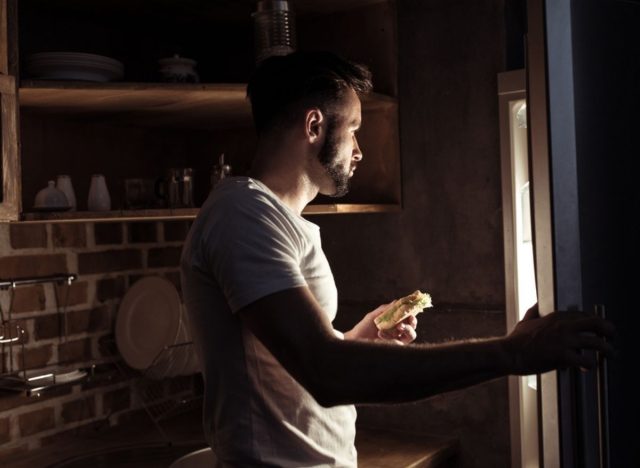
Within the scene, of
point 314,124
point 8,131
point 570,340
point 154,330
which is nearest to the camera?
point 570,340

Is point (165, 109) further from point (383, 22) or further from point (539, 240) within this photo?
point (539, 240)

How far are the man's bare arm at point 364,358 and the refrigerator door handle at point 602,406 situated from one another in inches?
3.5

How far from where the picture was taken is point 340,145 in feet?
4.97

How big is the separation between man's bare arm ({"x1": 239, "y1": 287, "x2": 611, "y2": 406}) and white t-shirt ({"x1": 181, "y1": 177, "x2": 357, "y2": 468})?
0.08m

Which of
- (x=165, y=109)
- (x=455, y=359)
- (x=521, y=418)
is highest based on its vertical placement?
(x=165, y=109)

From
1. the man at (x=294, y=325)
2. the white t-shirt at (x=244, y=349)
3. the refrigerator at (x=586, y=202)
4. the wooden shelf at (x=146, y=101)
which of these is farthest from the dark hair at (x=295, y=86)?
the refrigerator at (x=586, y=202)

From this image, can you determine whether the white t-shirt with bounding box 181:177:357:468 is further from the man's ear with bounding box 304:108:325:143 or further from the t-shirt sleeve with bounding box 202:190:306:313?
the man's ear with bounding box 304:108:325:143

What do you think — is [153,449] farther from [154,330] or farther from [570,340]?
[570,340]

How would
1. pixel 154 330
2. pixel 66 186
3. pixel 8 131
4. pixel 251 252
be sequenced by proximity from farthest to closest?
pixel 154 330 < pixel 66 186 < pixel 8 131 < pixel 251 252

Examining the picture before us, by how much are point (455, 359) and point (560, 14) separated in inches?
18.1

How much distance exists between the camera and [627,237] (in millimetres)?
886

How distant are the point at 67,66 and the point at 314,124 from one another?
2.14 feet

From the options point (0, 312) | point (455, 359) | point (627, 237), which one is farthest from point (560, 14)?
point (0, 312)

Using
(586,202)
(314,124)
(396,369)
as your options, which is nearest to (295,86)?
(314,124)
